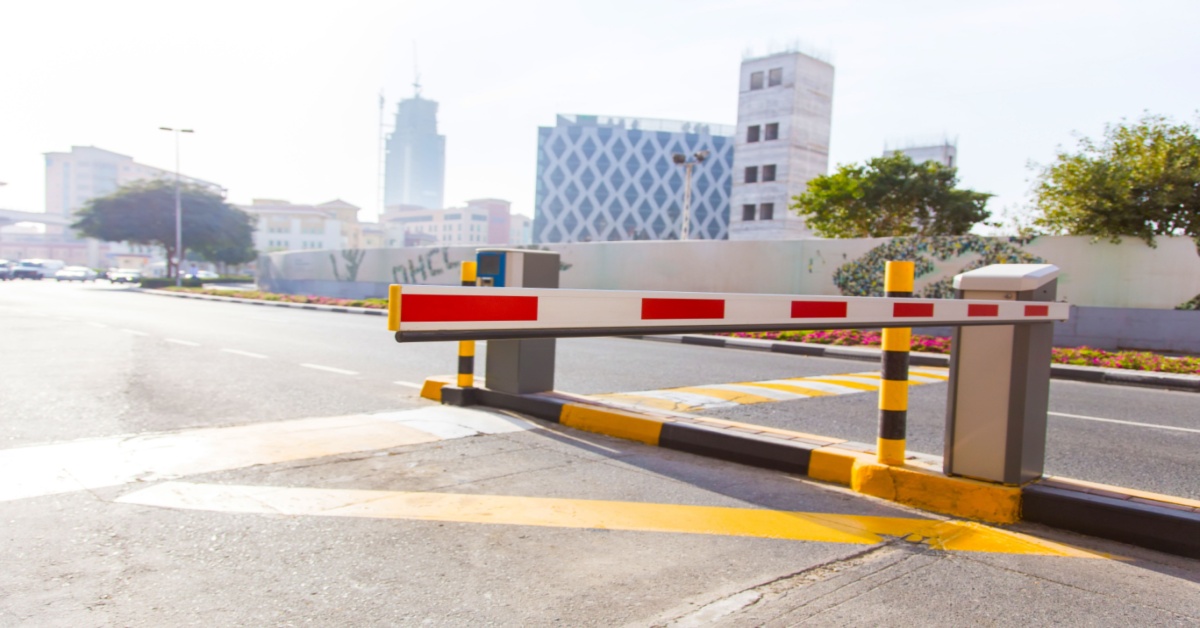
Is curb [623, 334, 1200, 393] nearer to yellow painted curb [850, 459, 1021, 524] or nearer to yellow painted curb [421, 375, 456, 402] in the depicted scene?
yellow painted curb [850, 459, 1021, 524]

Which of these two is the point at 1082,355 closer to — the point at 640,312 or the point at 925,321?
the point at 925,321

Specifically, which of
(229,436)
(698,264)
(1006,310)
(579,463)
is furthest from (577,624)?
(698,264)

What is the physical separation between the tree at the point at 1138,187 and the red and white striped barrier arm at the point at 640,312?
13942 millimetres

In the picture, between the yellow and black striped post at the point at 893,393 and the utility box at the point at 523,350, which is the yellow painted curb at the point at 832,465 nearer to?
the yellow and black striped post at the point at 893,393

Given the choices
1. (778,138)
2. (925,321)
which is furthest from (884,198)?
(925,321)

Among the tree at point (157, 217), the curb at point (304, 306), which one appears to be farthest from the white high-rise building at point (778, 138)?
the tree at point (157, 217)

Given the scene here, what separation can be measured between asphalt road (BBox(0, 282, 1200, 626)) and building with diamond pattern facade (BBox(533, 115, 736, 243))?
110 metres

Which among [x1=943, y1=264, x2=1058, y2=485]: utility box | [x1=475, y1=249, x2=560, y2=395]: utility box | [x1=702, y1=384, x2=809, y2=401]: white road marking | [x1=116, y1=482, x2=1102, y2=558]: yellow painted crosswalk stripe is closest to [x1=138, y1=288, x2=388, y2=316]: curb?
[x1=702, y1=384, x2=809, y2=401]: white road marking

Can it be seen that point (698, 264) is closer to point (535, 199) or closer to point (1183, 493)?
point (1183, 493)

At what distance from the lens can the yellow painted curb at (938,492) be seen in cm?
376

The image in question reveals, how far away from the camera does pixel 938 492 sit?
12.9 ft

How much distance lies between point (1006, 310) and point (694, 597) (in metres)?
2.02

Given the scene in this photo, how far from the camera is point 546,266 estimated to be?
5.93m

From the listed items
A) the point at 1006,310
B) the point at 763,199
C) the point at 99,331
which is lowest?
the point at 99,331
